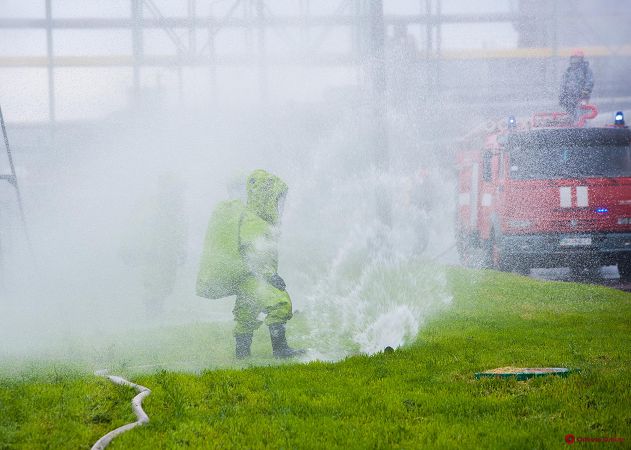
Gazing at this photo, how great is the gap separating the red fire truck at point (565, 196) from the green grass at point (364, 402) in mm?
6716

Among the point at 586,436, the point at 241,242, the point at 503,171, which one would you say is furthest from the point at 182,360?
the point at 503,171

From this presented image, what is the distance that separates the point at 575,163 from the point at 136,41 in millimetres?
21152

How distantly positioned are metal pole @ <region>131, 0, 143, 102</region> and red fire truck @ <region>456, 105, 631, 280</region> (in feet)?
61.5

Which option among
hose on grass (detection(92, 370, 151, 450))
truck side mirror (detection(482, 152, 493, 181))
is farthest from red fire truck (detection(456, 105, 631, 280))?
hose on grass (detection(92, 370, 151, 450))

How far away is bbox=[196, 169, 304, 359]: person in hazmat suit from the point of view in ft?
25.7

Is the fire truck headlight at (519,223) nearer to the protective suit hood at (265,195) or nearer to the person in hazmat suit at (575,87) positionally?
the person in hazmat suit at (575,87)

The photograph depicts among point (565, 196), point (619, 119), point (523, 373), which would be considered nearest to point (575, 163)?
point (565, 196)

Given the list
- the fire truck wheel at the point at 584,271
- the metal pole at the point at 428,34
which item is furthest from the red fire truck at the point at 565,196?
the metal pole at the point at 428,34

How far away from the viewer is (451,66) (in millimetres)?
35969

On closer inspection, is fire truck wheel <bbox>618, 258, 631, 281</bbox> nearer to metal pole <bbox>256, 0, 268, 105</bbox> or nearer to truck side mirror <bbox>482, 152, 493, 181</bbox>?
truck side mirror <bbox>482, 152, 493, 181</bbox>

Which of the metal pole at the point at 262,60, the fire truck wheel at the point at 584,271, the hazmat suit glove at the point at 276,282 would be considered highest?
the metal pole at the point at 262,60

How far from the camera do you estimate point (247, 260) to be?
25.8 feet

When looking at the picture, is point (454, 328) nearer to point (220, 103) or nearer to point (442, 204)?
point (442, 204)

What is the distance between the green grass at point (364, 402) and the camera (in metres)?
4.50
